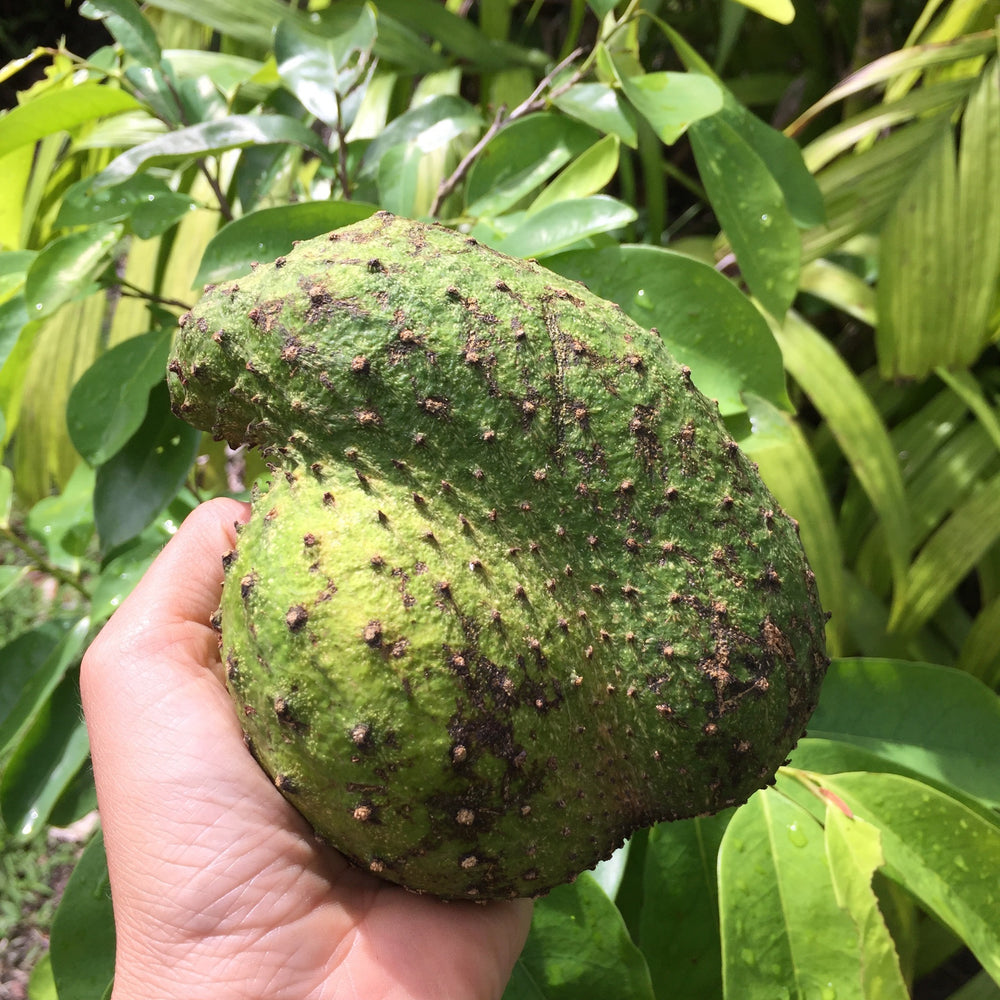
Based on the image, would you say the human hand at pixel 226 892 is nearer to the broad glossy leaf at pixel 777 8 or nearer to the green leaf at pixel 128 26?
the green leaf at pixel 128 26

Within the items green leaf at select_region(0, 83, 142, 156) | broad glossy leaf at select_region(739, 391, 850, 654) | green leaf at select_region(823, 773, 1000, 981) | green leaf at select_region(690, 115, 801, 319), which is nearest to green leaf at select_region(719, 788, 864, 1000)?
green leaf at select_region(823, 773, 1000, 981)

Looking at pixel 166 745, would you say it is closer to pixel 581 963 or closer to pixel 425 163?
pixel 581 963

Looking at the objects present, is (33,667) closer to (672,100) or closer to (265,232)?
(265,232)

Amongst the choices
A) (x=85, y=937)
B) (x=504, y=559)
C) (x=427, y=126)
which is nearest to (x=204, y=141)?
(x=427, y=126)

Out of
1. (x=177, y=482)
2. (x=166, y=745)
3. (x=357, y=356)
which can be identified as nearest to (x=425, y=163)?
(x=177, y=482)

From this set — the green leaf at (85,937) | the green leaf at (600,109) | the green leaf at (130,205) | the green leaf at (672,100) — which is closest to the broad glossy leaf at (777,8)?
the green leaf at (672,100)
